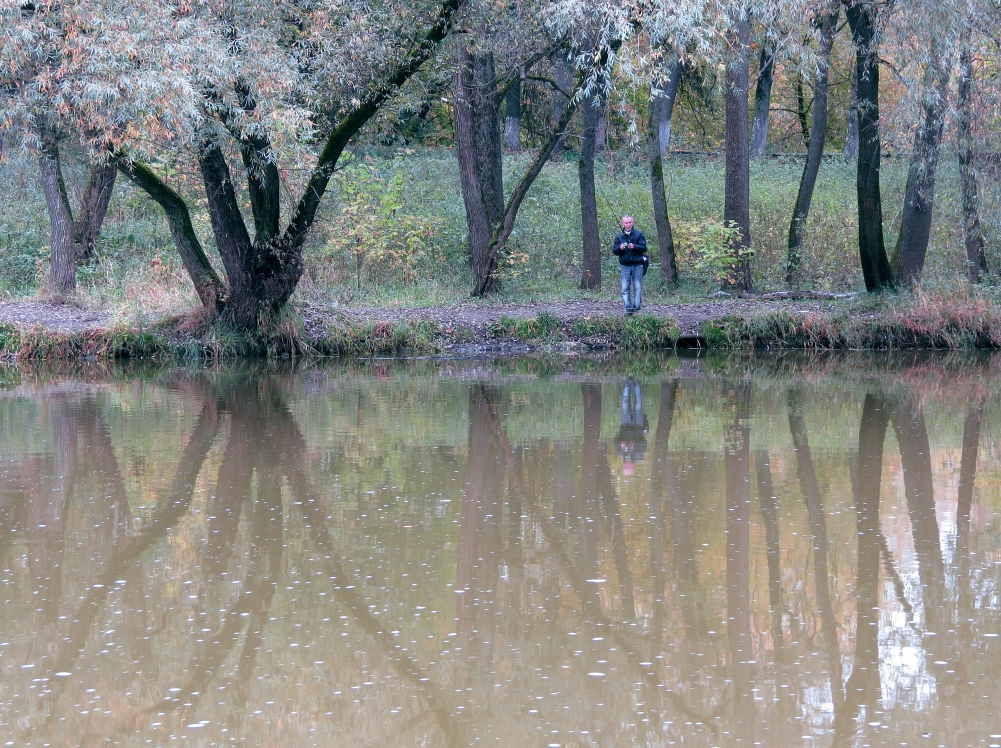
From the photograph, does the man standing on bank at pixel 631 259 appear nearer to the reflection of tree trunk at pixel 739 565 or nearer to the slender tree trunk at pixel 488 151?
the slender tree trunk at pixel 488 151

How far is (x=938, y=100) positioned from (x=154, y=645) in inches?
543

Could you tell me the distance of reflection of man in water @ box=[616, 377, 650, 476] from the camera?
32.0ft

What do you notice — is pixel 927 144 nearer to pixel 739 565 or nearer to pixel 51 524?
pixel 739 565

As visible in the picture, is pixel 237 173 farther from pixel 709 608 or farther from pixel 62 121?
pixel 709 608

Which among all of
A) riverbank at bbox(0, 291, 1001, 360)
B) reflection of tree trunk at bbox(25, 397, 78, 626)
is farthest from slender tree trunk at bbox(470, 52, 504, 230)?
reflection of tree trunk at bbox(25, 397, 78, 626)

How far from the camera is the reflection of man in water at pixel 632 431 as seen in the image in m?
9.76

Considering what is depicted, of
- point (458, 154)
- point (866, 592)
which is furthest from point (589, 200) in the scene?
point (866, 592)

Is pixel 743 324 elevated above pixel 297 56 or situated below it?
below

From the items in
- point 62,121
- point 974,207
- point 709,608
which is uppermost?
point 62,121

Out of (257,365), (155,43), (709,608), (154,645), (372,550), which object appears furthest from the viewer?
(257,365)

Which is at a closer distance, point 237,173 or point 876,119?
point 237,173

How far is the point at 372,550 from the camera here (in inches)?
274

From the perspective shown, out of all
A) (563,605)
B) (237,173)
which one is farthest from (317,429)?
(237,173)

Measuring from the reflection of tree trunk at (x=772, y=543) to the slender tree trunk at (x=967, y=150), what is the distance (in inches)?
352
